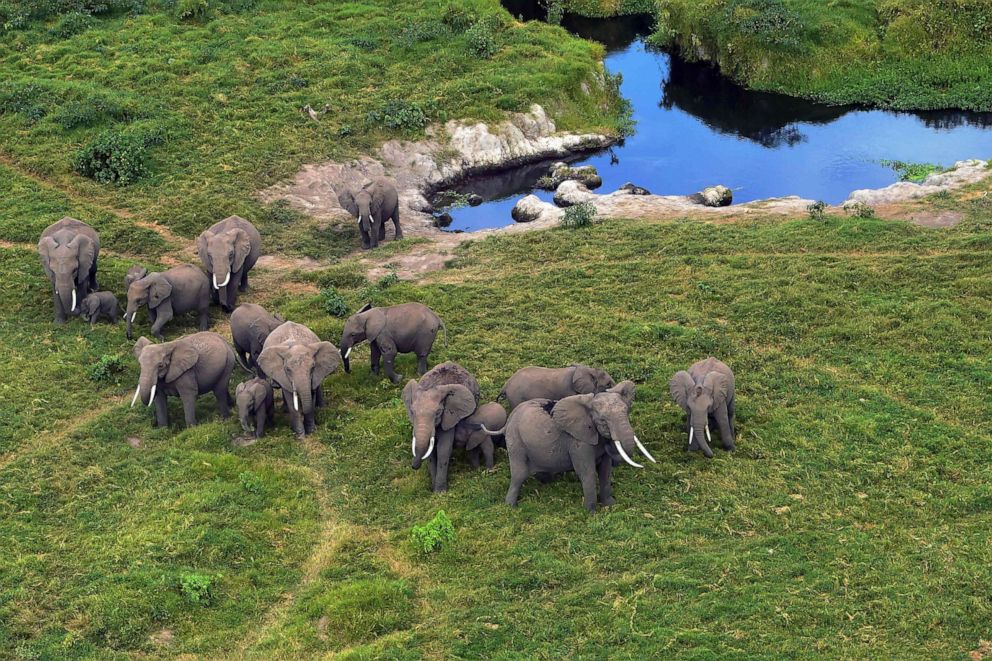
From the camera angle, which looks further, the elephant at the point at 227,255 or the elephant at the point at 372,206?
the elephant at the point at 372,206

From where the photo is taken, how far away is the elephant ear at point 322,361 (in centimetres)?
2012

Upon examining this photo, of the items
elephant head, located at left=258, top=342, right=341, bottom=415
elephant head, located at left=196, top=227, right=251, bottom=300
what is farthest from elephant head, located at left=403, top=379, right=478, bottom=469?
elephant head, located at left=196, top=227, right=251, bottom=300

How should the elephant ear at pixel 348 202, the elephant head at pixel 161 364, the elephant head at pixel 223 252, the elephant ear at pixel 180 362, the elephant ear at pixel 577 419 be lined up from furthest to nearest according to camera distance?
the elephant ear at pixel 348 202
the elephant head at pixel 223 252
the elephant ear at pixel 180 362
the elephant head at pixel 161 364
the elephant ear at pixel 577 419

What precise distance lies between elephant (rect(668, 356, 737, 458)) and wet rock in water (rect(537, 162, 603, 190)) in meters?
17.1

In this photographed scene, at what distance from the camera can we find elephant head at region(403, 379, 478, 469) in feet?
58.4

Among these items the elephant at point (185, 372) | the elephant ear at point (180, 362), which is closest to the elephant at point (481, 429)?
the elephant at point (185, 372)

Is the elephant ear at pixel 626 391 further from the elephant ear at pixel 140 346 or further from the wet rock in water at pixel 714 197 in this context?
the wet rock in water at pixel 714 197

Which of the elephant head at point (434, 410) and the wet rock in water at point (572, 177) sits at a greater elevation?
the elephant head at point (434, 410)

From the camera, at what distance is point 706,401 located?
1831cm

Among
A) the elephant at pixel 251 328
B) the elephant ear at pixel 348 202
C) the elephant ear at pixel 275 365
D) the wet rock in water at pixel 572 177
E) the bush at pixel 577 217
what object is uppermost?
the elephant ear at pixel 275 365

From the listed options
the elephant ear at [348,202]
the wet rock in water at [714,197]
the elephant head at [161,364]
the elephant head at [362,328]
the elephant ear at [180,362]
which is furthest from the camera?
the wet rock in water at [714,197]

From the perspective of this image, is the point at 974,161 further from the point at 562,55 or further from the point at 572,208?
the point at 562,55

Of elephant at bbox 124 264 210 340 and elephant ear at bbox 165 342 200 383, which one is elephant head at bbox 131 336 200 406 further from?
elephant at bbox 124 264 210 340

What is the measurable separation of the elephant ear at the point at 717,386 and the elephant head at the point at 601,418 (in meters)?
1.92
